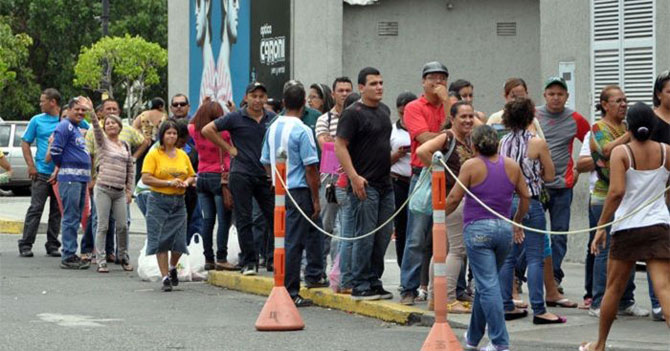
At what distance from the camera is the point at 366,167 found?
40.7ft

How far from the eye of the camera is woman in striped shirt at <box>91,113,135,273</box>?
1633 centimetres

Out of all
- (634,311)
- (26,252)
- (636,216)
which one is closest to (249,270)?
(634,311)

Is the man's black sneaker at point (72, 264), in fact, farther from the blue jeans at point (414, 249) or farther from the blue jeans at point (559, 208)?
the blue jeans at point (559, 208)

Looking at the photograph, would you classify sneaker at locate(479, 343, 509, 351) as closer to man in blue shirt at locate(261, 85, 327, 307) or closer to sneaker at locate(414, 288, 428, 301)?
Result: sneaker at locate(414, 288, 428, 301)

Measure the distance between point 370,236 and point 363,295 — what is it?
1.70 ft

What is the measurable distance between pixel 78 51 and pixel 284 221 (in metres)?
58.1

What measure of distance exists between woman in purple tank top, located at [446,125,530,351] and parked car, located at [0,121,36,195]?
27.3 m

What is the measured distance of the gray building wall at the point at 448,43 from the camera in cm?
2280

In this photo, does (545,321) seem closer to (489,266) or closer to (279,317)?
(489,266)

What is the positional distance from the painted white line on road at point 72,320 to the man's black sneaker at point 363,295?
1.99 m

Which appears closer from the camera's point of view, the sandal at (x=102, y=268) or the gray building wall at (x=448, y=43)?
the sandal at (x=102, y=268)

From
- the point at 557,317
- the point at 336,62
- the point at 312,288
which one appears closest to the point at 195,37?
the point at 336,62

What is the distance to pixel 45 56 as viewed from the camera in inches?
2751

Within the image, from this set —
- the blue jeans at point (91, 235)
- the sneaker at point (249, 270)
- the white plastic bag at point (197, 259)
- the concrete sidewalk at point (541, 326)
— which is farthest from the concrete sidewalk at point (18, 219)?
the concrete sidewalk at point (541, 326)
